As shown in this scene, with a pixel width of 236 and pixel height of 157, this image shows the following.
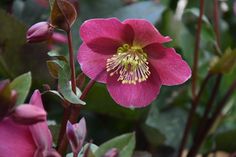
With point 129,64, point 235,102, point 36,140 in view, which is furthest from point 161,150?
point 36,140

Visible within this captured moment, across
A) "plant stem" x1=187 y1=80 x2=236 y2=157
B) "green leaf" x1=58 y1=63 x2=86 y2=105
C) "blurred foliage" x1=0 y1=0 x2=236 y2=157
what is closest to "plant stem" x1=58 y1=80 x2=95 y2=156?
"green leaf" x1=58 y1=63 x2=86 y2=105

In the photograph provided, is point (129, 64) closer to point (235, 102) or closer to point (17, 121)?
point (17, 121)

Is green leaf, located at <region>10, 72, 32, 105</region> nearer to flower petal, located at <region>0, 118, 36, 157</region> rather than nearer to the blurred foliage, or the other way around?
flower petal, located at <region>0, 118, 36, 157</region>

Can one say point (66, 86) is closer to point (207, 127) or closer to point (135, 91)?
point (135, 91)

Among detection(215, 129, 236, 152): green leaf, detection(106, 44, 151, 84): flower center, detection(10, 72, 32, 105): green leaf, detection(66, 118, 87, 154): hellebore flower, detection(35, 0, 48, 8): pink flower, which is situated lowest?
detection(215, 129, 236, 152): green leaf

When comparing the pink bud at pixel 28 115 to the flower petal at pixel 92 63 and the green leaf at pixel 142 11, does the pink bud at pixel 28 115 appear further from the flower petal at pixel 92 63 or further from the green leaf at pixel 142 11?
the green leaf at pixel 142 11
